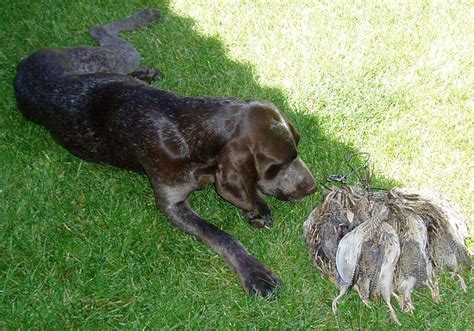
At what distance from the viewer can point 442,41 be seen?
19.0 ft

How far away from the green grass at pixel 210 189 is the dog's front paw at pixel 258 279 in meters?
0.07

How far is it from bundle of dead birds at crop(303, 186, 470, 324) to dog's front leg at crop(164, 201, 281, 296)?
367 millimetres

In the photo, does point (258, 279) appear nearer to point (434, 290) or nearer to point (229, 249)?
point (229, 249)

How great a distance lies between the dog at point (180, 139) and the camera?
3783 mm

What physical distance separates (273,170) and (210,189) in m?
0.79

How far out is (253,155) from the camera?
12.4ft

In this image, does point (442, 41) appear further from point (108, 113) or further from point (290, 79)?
point (108, 113)

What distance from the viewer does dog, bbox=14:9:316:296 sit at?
3783 mm

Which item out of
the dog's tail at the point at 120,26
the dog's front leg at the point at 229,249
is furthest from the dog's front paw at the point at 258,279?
the dog's tail at the point at 120,26

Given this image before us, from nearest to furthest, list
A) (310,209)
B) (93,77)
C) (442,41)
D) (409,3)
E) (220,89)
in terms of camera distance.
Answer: (310,209) → (93,77) → (220,89) → (442,41) → (409,3)

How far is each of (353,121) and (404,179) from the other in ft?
2.50

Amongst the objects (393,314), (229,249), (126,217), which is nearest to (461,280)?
(393,314)

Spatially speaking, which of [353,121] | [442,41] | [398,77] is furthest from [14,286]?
[442,41]

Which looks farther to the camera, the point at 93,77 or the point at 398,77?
the point at 398,77
